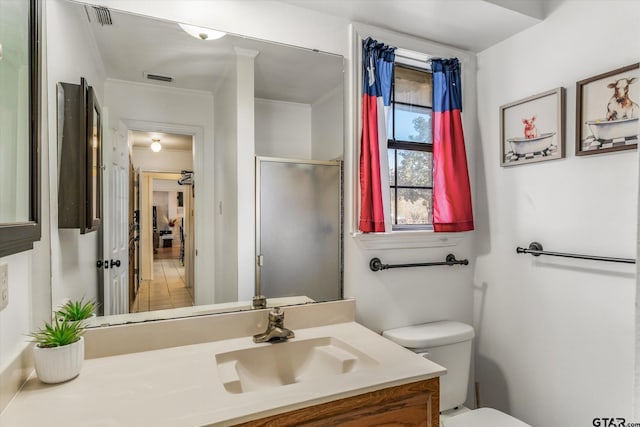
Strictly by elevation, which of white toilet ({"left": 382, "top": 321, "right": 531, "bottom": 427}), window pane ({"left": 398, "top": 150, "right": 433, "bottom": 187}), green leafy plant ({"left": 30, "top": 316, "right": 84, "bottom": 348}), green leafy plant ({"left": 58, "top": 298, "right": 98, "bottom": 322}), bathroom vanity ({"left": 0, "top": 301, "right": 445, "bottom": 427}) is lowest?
white toilet ({"left": 382, "top": 321, "right": 531, "bottom": 427})

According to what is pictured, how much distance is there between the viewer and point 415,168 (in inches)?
74.4

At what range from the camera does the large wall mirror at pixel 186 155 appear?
1289 mm

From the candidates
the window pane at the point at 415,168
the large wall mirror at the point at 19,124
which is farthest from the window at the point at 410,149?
the large wall mirror at the point at 19,124

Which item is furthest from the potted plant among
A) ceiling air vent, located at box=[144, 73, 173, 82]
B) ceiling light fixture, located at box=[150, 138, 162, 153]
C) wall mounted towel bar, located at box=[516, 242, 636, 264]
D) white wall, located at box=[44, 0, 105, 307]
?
wall mounted towel bar, located at box=[516, 242, 636, 264]

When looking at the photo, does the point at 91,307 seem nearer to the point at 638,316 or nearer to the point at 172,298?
the point at 172,298

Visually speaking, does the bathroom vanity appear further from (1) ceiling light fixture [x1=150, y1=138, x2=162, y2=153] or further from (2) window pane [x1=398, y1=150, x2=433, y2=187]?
(2) window pane [x1=398, y1=150, x2=433, y2=187]

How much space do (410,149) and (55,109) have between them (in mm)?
1548

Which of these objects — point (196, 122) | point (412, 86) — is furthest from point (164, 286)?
point (412, 86)

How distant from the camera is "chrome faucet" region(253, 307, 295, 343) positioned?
1.36 m

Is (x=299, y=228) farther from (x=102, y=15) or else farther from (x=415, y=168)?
(x=102, y=15)

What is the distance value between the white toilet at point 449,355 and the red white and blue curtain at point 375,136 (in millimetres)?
531

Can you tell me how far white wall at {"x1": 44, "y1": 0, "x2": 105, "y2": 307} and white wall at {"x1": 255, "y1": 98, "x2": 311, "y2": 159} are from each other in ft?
1.99

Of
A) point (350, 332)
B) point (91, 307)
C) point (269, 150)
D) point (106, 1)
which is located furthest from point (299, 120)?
point (91, 307)

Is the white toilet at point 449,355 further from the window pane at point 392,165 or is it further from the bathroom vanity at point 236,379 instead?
the window pane at point 392,165
